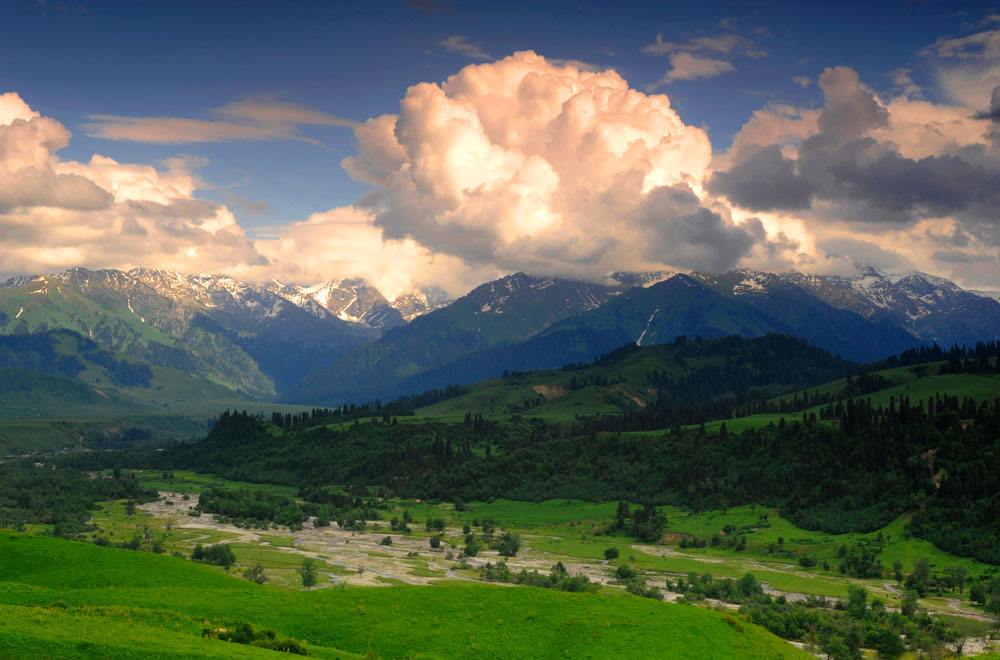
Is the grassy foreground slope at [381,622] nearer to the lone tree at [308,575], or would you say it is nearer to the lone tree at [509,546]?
the lone tree at [308,575]

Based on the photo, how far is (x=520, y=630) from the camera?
71625 mm

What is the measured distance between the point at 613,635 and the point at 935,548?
127498 mm

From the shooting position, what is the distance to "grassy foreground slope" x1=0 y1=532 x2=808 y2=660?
5822 centimetres

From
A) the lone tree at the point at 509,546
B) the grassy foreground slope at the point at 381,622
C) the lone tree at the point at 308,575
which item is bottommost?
the lone tree at the point at 509,546

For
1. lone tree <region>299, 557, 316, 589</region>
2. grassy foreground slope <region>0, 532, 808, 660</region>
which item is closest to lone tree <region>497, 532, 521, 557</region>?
lone tree <region>299, 557, 316, 589</region>

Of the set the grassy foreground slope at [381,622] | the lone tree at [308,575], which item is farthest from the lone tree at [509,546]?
the grassy foreground slope at [381,622]

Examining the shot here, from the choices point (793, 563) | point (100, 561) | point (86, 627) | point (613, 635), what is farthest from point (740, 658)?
point (793, 563)

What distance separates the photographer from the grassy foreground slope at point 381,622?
5822cm

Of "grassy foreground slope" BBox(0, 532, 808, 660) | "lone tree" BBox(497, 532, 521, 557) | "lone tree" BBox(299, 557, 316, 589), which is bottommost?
"lone tree" BBox(497, 532, 521, 557)

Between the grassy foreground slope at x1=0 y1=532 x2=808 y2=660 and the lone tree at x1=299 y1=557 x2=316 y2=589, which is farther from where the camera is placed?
the lone tree at x1=299 y1=557 x2=316 y2=589

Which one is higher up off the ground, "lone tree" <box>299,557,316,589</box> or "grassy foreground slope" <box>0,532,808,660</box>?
"grassy foreground slope" <box>0,532,808,660</box>

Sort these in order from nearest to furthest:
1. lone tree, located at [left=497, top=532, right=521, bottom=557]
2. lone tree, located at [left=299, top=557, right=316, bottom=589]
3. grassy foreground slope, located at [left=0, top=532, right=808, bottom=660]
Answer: grassy foreground slope, located at [left=0, top=532, right=808, bottom=660]
lone tree, located at [left=299, top=557, right=316, bottom=589]
lone tree, located at [left=497, top=532, right=521, bottom=557]

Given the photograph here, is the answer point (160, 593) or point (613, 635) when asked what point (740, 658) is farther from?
point (160, 593)

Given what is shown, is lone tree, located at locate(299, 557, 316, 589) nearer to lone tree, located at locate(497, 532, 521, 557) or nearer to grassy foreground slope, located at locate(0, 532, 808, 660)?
grassy foreground slope, located at locate(0, 532, 808, 660)
